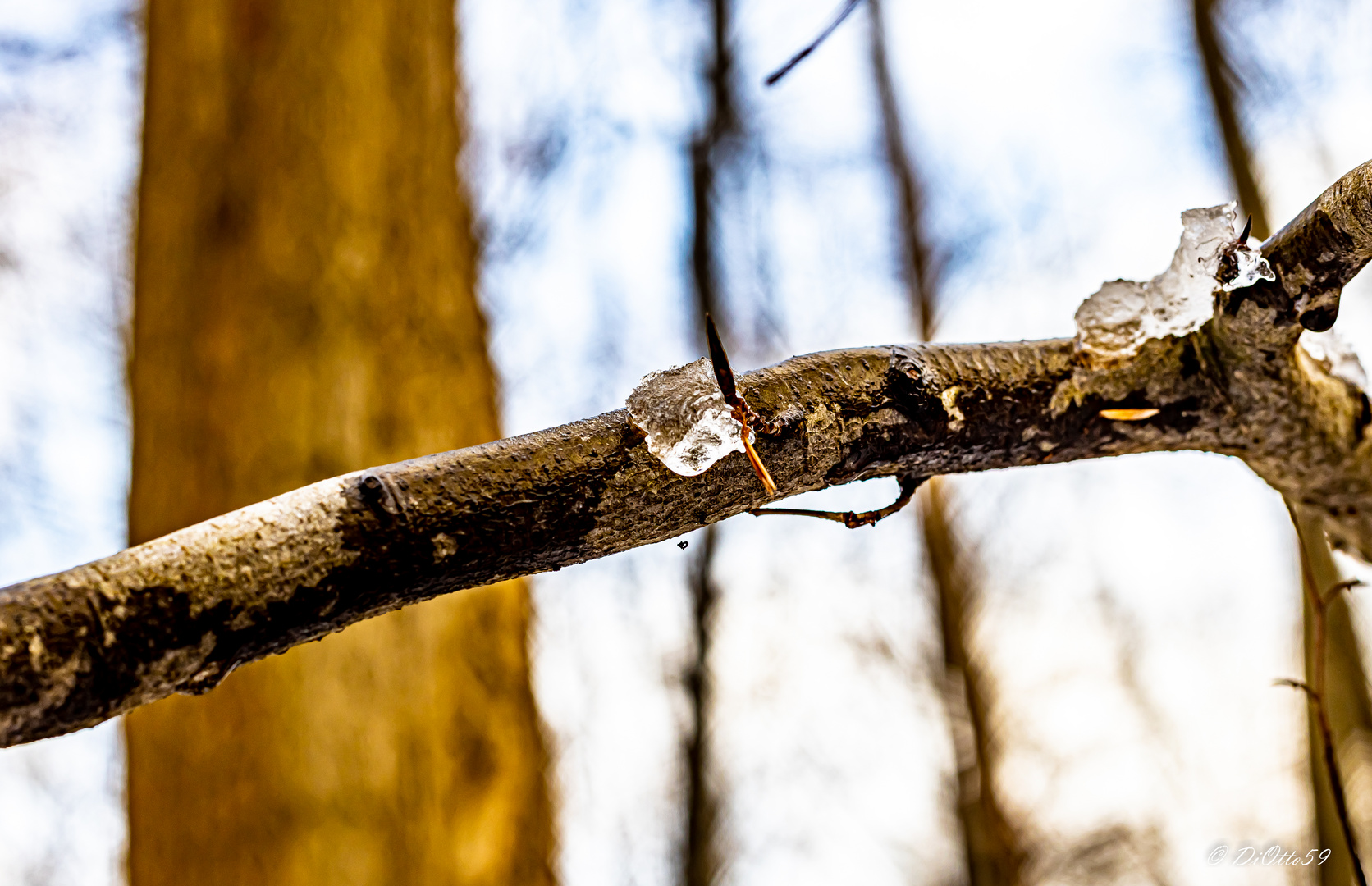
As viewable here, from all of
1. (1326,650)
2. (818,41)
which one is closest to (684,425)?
(818,41)

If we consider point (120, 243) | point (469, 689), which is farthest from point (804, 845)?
point (120, 243)

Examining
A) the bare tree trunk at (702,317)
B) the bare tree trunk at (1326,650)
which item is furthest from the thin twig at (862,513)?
the bare tree trunk at (702,317)

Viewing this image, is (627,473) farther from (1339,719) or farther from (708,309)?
(1339,719)

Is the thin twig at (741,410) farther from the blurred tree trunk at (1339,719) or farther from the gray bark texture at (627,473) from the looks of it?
the blurred tree trunk at (1339,719)

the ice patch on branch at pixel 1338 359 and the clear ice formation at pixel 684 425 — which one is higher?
the ice patch on branch at pixel 1338 359

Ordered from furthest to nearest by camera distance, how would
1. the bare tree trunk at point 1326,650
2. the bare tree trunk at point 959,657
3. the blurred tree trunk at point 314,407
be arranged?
the bare tree trunk at point 959,657
the bare tree trunk at point 1326,650
the blurred tree trunk at point 314,407

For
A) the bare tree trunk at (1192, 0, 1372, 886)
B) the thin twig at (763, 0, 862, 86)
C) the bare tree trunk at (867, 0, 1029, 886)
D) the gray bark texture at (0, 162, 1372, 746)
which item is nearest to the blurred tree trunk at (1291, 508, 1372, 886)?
the bare tree trunk at (1192, 0, 1372, 886)

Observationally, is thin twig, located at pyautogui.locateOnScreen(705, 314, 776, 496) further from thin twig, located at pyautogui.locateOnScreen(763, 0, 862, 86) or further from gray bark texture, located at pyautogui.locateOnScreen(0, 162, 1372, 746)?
thin twig, located at pyautogui.locateOnScreen(763, 0, 862, 86)
